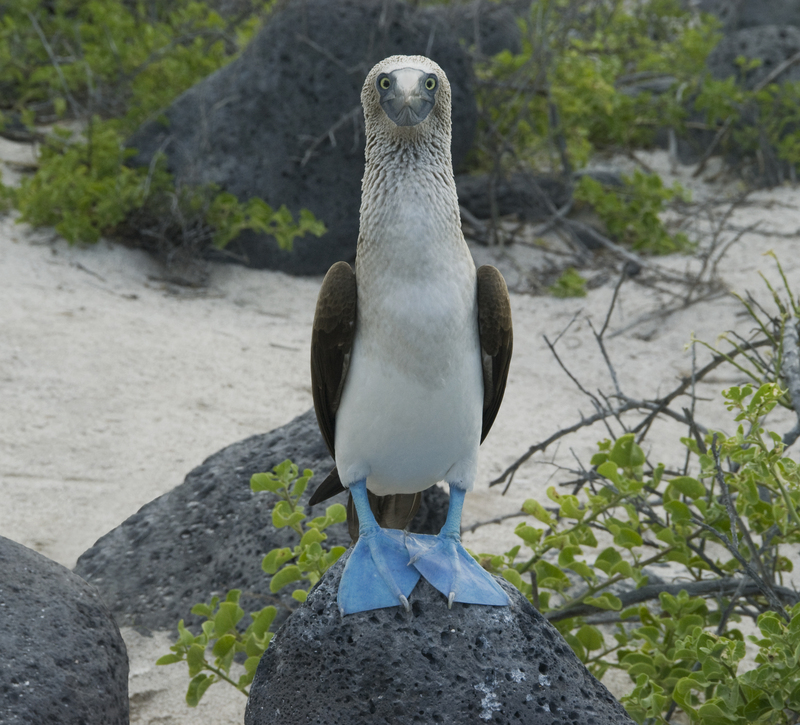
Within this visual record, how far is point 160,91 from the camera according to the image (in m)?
6.79

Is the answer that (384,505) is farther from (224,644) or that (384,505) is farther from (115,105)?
(115,105)

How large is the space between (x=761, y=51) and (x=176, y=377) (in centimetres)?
614

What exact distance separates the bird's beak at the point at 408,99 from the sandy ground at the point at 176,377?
1277 millimetres

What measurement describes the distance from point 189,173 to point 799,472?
15.7ft

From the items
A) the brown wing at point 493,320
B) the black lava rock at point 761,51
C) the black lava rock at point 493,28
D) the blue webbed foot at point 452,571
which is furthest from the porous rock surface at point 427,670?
the black lava rock at point 761,51

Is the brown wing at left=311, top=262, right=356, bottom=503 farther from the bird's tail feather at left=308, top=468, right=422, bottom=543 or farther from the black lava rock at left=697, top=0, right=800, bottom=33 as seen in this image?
the black lava rock at left=697, top=0, right=800, bottom=33

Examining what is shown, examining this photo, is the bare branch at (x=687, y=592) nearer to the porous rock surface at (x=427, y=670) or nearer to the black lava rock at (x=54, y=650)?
the porous rock surface at (x=427, y=670)

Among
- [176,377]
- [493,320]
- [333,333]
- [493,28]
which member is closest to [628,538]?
[493,320]

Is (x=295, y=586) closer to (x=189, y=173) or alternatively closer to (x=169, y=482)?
(x=169, y=482)

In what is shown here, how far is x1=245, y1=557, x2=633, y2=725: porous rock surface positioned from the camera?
1750mm

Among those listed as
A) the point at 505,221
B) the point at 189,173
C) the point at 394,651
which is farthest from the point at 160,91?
the point at 394,651

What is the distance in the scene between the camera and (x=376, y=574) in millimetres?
1883

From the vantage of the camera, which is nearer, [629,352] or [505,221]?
[629,352]

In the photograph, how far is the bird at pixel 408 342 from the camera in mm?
1871
